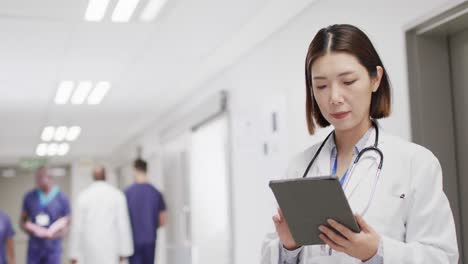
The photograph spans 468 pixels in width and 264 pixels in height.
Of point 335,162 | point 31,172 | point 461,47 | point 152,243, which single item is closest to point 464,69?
point 461,47

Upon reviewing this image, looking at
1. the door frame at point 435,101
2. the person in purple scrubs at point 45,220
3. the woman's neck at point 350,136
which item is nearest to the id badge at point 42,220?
the person in purple scrubs at point 45,220

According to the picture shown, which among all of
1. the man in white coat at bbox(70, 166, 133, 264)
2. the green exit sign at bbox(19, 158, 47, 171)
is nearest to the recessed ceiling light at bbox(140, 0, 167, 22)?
the man in white coat at bbox(70, 166, 133, 264)

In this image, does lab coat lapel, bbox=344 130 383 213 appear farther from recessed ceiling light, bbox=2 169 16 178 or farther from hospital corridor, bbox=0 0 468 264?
recessed ceiling light, bbox=2 169 16 178

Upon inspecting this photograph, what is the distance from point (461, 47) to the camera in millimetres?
3023

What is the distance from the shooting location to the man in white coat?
6.09 metres

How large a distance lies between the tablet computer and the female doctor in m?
0.02

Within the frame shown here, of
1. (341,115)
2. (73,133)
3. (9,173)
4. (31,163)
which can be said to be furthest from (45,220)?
(9,173)

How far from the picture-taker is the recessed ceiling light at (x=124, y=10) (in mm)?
→ 4055

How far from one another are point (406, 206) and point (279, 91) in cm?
339

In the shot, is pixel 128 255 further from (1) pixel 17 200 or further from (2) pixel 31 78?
(1) pixel 17 200

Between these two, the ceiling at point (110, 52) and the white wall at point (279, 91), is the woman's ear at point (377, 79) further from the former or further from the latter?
the ceiling at point (110, 52)

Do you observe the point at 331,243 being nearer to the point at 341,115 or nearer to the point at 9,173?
the point at 341,115

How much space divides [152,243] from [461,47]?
4021mm

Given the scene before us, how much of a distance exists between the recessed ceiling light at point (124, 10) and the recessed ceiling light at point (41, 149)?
703cm
